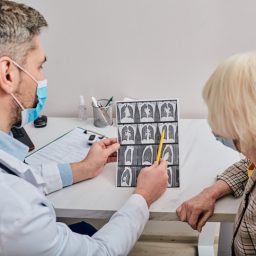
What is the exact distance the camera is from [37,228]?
79 cm

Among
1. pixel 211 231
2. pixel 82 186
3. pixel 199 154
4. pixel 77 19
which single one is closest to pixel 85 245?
pixel 82 186

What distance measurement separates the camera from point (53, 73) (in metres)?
1.69

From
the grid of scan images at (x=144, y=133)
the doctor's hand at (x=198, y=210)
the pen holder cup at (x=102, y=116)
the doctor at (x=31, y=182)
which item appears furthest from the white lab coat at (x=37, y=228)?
the pen holder cup at (x=102, y=116)

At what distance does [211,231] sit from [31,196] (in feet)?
4.25

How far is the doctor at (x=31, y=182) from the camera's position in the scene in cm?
77

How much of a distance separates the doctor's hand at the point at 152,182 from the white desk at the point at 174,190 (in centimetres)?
2

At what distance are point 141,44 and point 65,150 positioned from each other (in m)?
0.55

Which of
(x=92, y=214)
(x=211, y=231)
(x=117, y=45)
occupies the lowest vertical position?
(x=211, y=231)

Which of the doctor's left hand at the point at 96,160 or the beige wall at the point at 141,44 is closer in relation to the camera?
the doctor's left hand at the point at 96,160

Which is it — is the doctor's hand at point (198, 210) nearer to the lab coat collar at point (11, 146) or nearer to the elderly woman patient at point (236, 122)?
the elderly woman patient at point (236, 122)

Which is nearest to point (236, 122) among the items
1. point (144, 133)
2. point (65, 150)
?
point (144, 133)

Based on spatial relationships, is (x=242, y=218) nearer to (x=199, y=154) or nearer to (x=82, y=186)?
(x=199, y=154)

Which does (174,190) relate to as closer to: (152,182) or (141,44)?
(152,182)

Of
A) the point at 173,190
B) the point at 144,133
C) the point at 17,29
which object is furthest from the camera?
the point at 144,133
